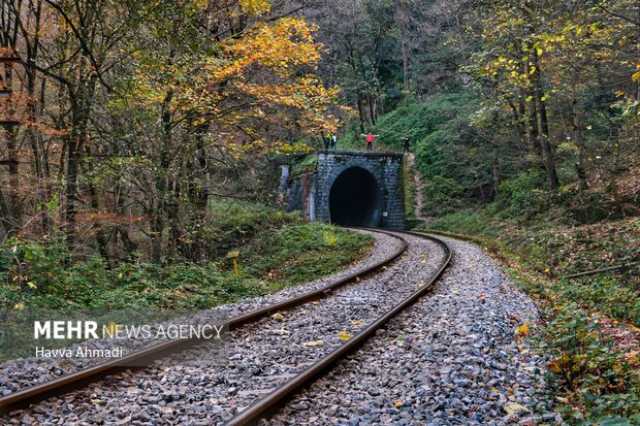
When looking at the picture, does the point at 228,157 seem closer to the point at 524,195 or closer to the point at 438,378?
the point at 438,378

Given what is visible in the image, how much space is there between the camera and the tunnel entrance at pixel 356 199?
3200 cm

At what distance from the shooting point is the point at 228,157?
45.5 feet

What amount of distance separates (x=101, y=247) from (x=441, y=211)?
20.2 metres

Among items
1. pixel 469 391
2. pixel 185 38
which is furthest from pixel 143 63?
pixel 469 391

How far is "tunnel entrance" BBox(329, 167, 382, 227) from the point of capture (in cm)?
3200

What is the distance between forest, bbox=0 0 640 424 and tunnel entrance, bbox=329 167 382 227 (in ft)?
31.2

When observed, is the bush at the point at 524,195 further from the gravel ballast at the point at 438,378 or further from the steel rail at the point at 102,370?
the steel rail at the point at 102,370

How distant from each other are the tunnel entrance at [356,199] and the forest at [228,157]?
9510 millimetres

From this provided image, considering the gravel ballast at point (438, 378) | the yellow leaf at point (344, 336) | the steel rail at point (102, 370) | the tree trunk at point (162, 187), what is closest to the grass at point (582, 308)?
the gravel ballast at point (438, 378)

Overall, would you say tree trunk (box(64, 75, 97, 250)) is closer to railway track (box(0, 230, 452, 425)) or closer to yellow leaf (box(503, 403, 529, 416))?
railway track (box(0, 230, 452, 425))

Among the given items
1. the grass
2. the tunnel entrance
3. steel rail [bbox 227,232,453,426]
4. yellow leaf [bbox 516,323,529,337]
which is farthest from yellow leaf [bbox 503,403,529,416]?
the tunnel entrance

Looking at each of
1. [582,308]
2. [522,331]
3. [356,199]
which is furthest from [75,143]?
[356,199]

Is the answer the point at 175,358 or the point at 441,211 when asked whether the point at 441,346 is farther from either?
the point at 441,211

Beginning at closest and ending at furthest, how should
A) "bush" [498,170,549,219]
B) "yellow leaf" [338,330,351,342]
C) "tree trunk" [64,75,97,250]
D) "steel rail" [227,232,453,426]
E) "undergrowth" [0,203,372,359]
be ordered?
"steel rail" [227,232,453,426] → "yellow leaf" [338,330,351,342] → "undergrowth" [0,203,372,359] → "tree trunk" [64,75,97,250] → "bush" [498,170,549,219]
